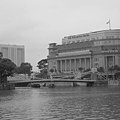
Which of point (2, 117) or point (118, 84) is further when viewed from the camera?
point (118, 84)

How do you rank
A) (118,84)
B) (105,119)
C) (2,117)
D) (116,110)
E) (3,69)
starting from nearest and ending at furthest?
(105,119) < (2,117) < (116,110) < (3,69) < (118,84)

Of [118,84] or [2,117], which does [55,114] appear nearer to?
[2,117]

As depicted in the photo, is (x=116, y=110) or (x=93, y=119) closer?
(x=93, y=119)

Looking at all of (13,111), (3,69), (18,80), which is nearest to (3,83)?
(3,69)

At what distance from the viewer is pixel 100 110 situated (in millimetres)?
57031

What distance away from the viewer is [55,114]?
5334 centimetres

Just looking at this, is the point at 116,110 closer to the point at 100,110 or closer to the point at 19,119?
the point at 100,110

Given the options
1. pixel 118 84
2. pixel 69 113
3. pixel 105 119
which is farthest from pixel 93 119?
pixel 118 84

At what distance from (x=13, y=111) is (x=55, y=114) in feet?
25.5

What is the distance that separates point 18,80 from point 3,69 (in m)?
41.8

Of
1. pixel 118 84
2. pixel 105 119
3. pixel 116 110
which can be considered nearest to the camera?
pixel 105 119

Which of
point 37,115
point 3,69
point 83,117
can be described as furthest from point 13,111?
point 3,69

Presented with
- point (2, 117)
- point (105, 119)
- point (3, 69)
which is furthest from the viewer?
point (3, 69)

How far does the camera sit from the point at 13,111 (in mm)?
57875
